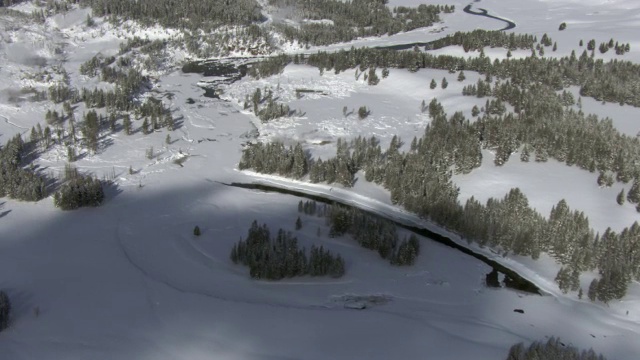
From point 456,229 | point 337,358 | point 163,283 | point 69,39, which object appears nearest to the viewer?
A: point 337,358

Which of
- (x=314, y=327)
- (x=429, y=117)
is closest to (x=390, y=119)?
(x=429, y=117)

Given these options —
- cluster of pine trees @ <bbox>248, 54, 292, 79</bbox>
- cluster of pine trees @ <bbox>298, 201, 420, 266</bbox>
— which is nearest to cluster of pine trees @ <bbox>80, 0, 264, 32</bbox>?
cluster of pine trees @ <bbox>248, 54, 292, 79</bbox>

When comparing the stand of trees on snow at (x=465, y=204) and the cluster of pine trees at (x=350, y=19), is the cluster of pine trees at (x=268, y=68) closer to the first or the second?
the cluster of pine trees at (x=350, y=19)

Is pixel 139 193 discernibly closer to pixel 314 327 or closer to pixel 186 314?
pixel 186 314

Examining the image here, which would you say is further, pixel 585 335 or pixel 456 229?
pixel 456 229

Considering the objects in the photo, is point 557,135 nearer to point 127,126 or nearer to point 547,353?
point 547,353

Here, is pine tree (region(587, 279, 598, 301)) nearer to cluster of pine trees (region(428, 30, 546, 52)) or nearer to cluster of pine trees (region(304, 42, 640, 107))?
cluster of pine trees (region(304, 42, 640, 107))
